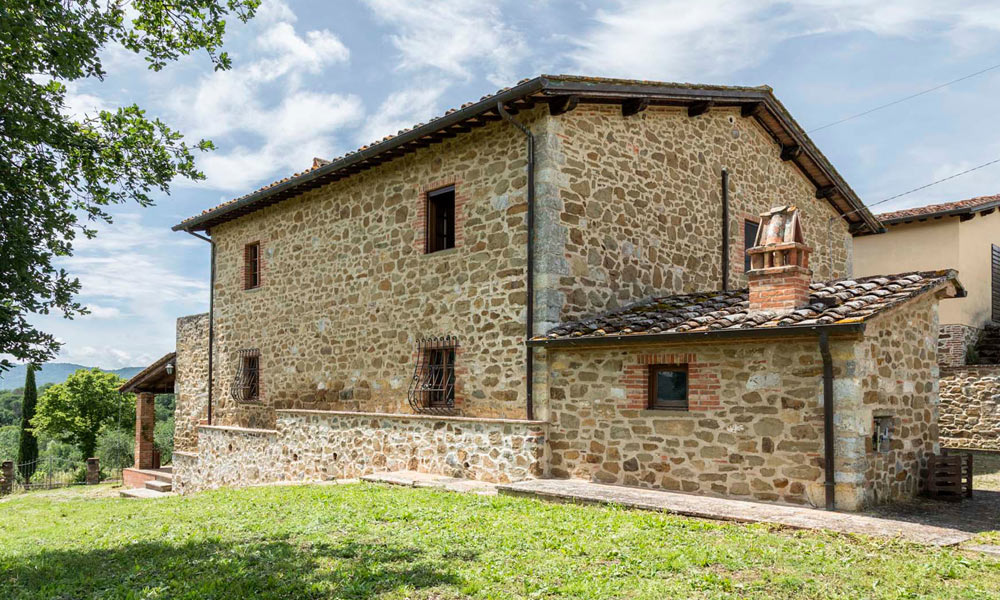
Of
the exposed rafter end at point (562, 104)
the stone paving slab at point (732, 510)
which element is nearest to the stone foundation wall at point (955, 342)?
the stone paving slab at point (732, 510)

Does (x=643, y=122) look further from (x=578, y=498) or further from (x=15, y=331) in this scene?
(x=15, y=331)

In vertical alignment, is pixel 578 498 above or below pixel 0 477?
above

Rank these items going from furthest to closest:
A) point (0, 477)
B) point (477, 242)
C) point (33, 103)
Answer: point (0, 477), point (477, 242), point (33, 103)

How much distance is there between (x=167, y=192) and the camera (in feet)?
26.9

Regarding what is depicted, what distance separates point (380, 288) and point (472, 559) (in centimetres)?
733

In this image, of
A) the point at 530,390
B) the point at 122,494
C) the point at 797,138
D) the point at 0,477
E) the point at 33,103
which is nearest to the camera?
the point at 33,103

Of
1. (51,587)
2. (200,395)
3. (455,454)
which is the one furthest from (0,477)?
(51,587)

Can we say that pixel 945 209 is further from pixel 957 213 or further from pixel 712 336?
pixel 712 336

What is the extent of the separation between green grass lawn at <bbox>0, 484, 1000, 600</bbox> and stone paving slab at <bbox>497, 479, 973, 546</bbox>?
0.22m

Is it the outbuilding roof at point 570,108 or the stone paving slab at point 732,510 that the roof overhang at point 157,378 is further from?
the stone paving slab at point 732,510

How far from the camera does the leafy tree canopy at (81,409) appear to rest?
35844 mm

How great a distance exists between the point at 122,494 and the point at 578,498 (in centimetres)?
1349

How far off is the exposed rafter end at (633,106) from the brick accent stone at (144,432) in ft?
50.4

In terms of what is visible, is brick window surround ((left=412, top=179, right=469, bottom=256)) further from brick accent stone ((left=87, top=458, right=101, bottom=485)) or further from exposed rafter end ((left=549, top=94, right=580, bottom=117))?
brick accent stone ((left=87, top=458, right=101, bottom=485))
